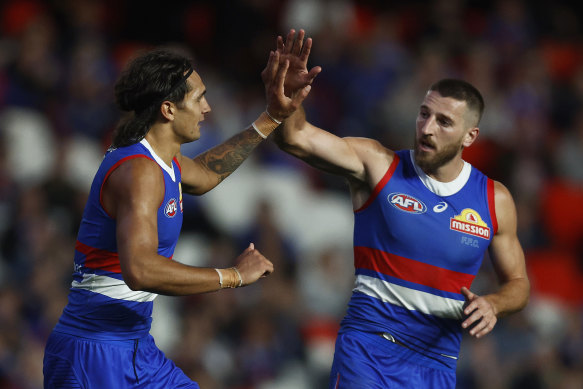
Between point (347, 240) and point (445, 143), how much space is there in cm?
512

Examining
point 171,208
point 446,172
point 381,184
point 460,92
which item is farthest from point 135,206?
point 460,92

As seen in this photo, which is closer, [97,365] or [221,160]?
[97,365]

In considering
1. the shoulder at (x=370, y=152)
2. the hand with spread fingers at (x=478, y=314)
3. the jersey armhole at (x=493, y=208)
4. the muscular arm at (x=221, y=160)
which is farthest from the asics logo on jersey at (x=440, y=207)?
the muscular arm at (x=221, y=160)

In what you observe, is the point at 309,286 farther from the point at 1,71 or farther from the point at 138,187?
the point at 138,187

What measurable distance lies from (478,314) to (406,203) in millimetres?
843

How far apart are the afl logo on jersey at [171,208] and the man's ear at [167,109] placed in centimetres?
47

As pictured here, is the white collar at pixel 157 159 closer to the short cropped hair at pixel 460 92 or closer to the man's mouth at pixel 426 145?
the man's mouth at pixel 426 145

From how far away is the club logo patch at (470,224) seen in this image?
518cm

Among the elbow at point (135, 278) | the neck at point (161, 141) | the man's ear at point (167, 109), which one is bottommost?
the elbow at point (135, 278)

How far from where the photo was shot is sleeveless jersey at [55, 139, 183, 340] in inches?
172

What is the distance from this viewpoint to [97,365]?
437cm

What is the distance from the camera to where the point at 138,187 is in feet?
13.7

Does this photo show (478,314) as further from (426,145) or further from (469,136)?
(469,136)

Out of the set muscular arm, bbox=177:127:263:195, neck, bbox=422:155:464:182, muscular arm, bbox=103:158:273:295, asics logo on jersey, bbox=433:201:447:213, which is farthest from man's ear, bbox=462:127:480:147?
muscular arm, bbox=103:158:273:295
